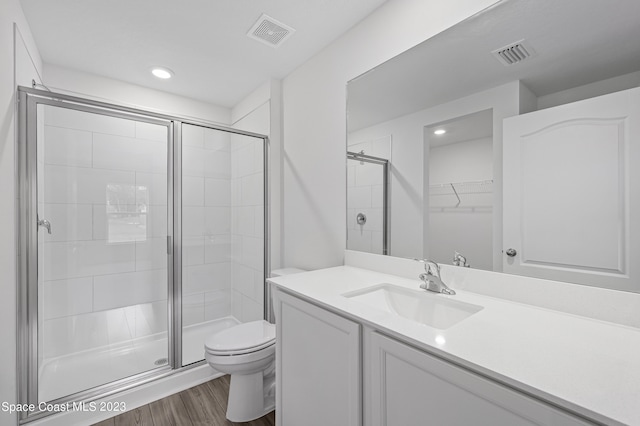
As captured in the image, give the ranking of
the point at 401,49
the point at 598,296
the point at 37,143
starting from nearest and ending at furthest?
1. the point at 598,296
2. the point at 401,49
3. the point at 37,143

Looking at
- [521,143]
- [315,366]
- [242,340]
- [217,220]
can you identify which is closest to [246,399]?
[242,340]

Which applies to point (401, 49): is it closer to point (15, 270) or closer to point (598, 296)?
point (598, 296)

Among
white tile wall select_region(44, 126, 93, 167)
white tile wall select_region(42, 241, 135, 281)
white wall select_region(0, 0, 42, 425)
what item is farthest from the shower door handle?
white tile wall select_region(44, 126, 93, 167)

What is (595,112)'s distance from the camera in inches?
34.4

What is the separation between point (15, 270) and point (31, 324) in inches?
12.7

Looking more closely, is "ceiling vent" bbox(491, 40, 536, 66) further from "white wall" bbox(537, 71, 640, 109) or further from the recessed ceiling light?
the recessed ceiling light

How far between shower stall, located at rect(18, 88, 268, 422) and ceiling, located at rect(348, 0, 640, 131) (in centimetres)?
135

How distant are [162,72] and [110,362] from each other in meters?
2.23

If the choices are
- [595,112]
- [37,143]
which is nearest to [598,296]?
[595,112]

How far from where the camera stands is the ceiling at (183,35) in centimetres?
151

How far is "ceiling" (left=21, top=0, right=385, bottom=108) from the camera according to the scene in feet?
4.95

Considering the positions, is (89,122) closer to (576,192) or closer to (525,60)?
(525,60)

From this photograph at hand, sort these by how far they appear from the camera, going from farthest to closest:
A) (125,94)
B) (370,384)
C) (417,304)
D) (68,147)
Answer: (125,94), (68,147), (417,304), (370,384)

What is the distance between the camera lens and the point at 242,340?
1.68 m
